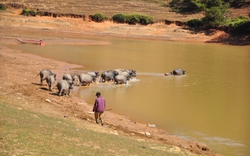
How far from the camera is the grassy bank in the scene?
873 centimetres

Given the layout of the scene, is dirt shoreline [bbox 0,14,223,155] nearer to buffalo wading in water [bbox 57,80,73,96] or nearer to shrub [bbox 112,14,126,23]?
buffalo wading in water [bbox 57,80,73,96]

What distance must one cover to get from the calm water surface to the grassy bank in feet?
11.9

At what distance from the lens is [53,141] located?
956cm

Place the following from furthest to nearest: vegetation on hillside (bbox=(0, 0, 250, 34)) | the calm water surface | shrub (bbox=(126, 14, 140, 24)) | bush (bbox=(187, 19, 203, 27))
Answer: shrub (bbox=(126, 14, 140, 24)) < bush (bbox=(187, 19, 203, 27)) < vegetation on hillside (bbox=(0, 0, 250, 34)) < the calm water surface

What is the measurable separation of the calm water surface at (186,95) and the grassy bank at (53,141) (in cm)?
363

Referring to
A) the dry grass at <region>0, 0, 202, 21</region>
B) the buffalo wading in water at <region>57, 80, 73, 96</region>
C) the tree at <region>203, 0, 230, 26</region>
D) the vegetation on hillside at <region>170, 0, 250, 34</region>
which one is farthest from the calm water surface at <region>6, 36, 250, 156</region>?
the dry grass at <region>0, 0, 202, 21</region>

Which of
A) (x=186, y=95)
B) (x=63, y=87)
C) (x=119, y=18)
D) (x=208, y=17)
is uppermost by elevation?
(x=208, y=17)

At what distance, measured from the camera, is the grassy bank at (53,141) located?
8734 millimetres

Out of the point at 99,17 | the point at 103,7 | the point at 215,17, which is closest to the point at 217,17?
the point at 215,17

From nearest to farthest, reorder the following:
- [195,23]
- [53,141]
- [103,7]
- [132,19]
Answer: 1. [53,141]
2. [195,23]
3. [132,19]
4. [103,7]

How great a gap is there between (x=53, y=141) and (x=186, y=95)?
13.9 m

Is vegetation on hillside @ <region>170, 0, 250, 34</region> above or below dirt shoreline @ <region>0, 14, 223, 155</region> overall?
above

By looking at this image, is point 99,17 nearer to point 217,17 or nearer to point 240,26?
point 217,17

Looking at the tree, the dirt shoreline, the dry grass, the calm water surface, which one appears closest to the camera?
the dirt shoreline
